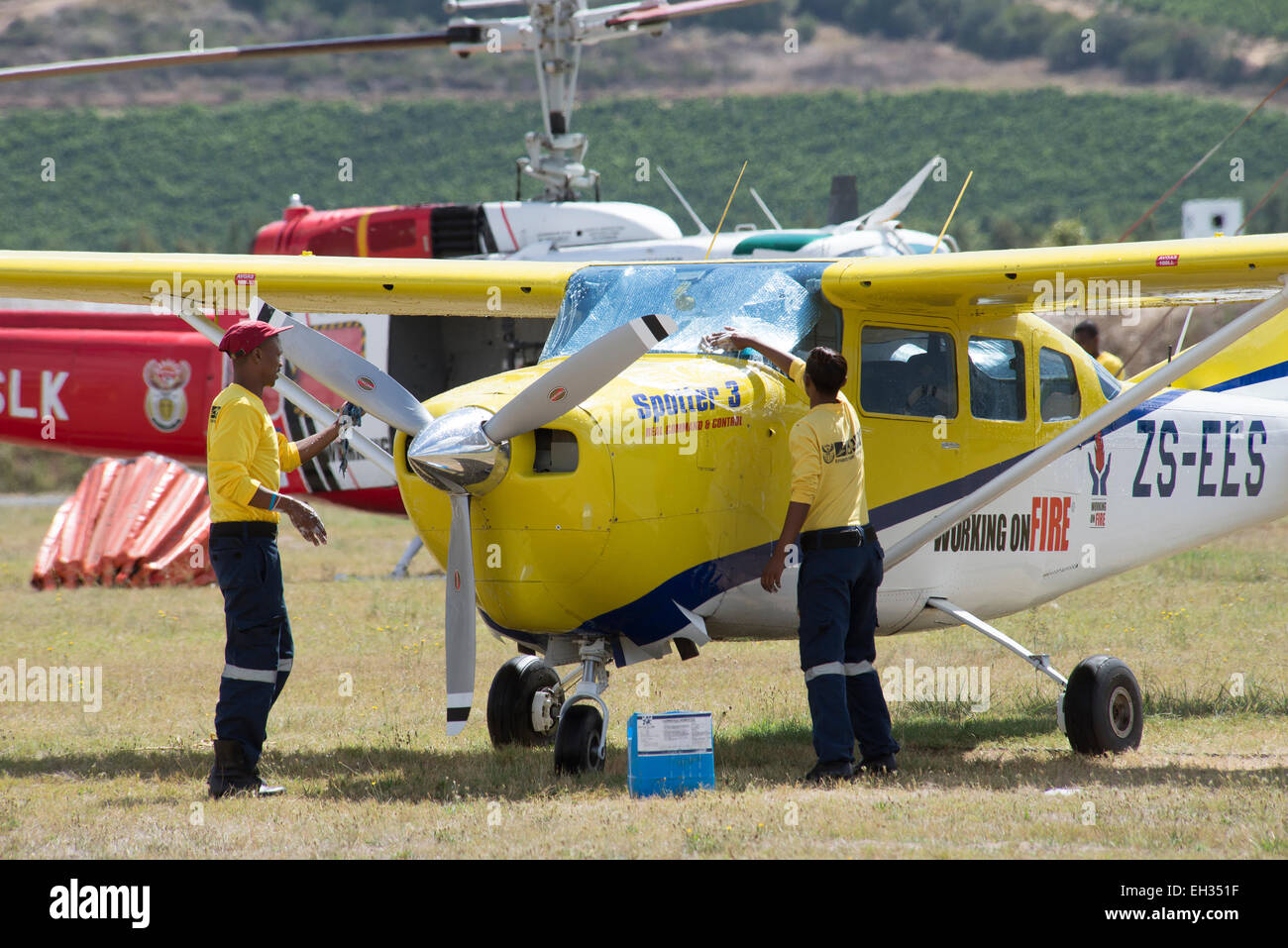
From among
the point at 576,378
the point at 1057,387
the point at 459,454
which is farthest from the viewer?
the point at 1057,387

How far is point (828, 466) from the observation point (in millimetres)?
7207

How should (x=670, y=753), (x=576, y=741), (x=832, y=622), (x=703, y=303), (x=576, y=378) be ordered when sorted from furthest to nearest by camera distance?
(x=703, y=303)
(x=576, y=741)
(x=832, y=622)
(x=670, y=753)
(x=576, y=378)

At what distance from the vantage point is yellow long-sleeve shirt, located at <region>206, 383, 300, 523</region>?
7.18 meters

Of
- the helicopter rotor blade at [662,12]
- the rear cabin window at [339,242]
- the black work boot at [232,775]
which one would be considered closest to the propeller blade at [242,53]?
the helicopter rotor blade at [662,12]

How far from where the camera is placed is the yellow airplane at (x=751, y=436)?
6.78 m

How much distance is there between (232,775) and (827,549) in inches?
119

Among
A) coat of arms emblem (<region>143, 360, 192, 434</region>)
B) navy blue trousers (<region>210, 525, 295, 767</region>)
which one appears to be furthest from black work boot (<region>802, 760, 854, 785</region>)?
coat of arms emblem (<region>143, 360, 192, 434</region>)

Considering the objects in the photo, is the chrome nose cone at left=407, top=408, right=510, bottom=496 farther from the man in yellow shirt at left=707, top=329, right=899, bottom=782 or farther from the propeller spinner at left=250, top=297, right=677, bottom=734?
the man in yellow shirt at left=707, top=329, right=899, bottom=782

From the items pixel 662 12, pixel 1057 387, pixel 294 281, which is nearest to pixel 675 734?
pixel 1057 387

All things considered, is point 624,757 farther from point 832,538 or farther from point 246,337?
point 246,337

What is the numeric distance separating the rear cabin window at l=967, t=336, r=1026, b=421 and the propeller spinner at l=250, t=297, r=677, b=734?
2551 mm

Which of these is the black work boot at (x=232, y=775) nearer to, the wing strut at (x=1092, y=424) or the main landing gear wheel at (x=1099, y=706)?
the wing strut at (x=1092, y=424)

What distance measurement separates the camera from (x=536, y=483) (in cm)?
668

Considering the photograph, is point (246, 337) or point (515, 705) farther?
point (515, 705)
